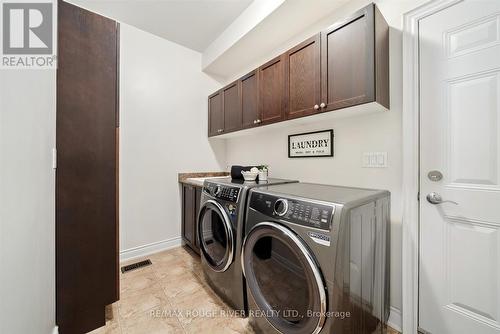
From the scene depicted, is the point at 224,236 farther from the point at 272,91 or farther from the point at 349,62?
the point at 349,62

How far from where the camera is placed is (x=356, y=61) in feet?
4.16

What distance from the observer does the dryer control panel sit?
906mm

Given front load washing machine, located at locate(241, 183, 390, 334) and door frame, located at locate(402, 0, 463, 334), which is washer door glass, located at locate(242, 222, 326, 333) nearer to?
front load washing machine, located at locate(241, 183, 390, 334)

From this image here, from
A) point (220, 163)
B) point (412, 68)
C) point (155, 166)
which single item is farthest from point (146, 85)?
point (412, 68)

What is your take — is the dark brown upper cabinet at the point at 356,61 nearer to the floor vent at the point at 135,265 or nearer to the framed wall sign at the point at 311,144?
the framed wall sign at the point at 311,144

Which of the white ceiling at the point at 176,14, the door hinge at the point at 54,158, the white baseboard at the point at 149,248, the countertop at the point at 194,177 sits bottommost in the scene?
the white baseboard at the point at 149,248

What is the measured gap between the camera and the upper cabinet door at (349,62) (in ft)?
3.98

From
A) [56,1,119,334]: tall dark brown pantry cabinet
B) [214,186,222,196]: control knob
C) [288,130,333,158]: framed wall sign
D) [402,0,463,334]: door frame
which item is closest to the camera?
[56,1,119,334]: tall dark brown pantry cabinet

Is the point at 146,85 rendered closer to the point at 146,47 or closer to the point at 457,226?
the point at 146,47

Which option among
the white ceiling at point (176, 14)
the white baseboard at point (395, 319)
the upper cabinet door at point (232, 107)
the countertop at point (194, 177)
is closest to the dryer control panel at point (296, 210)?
the white baseboard at point (395, 319)

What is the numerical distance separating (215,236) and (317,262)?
3.31ft

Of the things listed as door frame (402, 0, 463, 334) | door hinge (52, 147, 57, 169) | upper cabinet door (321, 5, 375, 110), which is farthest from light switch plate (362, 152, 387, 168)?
door hinge (52, 147, 57, 169)

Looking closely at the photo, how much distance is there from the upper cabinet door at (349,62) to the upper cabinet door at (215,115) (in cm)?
153
